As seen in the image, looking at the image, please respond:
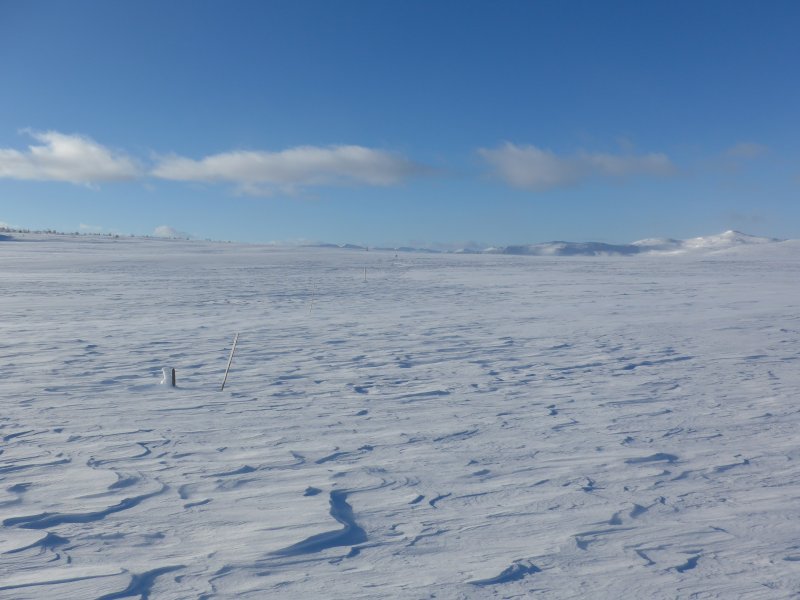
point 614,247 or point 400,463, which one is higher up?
point 614,247

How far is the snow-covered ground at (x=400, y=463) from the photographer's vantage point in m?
3.20

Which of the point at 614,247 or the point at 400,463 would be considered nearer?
the point at 400,463

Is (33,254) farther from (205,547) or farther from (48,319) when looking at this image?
(205,547)

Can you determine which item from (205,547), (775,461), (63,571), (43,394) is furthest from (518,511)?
(43,394)

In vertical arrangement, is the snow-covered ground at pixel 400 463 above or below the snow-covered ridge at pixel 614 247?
below

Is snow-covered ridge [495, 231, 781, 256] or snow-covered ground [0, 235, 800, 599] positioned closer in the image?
snow-covered ground [0, 235, 800, 599]

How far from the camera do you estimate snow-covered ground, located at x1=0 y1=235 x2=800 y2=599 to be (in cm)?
320

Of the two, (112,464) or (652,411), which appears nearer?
(112,464)

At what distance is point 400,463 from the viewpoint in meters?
4.68

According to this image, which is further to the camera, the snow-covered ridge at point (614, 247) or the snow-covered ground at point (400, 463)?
the snow-covered ridge at point (614, 247)

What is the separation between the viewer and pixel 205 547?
3396 millimetres

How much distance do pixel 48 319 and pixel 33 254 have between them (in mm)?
28338

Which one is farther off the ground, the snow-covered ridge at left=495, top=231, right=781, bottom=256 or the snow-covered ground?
the snow-covered ridge at left=495, top=231, right=781, bottom=256

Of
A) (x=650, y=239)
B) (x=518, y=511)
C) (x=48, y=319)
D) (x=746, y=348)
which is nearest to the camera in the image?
(x=518, y=511)
